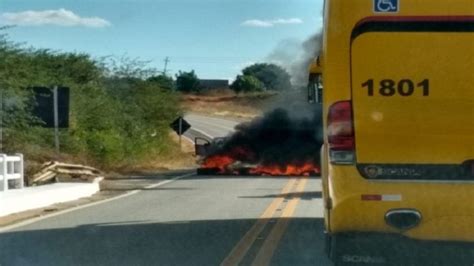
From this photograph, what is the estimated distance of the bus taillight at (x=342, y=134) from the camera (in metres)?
8.17

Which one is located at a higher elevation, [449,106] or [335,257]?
[449,106]

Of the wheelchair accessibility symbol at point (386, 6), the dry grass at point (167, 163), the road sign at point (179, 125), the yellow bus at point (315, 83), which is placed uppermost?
the wheelchair accessibility symbol at point (386, 6)

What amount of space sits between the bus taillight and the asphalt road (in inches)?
140

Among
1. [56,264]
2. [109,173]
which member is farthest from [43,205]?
[109,173]

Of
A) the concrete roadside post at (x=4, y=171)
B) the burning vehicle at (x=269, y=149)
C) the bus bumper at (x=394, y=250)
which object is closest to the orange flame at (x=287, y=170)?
the burning vehicle at (x=269, y=149)

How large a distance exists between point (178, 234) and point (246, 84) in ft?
242

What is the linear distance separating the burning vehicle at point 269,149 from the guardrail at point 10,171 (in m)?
17.2

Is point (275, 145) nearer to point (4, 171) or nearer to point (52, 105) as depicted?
point (52, 105)

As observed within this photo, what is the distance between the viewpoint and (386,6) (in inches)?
320

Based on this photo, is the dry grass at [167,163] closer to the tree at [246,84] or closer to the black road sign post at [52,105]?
the black road sign post at [52,105]

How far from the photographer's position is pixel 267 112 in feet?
152

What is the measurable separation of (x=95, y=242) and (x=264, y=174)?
2527cm

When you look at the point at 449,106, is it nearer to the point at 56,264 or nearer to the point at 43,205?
the point at 56,264

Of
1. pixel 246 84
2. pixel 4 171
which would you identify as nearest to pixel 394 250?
pixel 4 171
